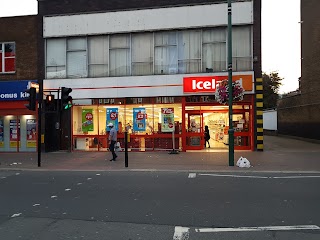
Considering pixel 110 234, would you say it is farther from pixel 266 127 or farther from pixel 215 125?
pixel 266 127

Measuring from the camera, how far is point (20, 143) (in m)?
20.3

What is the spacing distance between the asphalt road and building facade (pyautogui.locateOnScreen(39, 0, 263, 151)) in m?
7.86

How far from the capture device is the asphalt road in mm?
5363

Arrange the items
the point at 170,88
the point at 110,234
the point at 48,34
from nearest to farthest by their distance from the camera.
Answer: the point at 110,234 < the point at 170,88 < the point at 48,34

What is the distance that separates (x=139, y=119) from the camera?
62.4 feet

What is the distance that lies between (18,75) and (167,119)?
9480 mm

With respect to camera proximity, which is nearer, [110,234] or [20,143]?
[110,234]

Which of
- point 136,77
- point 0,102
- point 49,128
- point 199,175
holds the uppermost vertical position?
point 136,77

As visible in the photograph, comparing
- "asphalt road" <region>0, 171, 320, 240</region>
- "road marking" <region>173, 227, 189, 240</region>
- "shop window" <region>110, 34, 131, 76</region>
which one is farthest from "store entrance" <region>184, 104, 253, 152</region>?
"road marking" <region>173, 227, 189, 240</region>

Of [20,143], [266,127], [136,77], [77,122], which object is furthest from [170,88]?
[266,127]

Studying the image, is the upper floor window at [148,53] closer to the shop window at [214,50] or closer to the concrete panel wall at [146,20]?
the shop window at [214,50]

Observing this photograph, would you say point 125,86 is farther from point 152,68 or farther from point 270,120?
point 270,120

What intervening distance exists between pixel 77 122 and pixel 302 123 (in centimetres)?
1750

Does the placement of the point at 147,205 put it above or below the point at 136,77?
below
